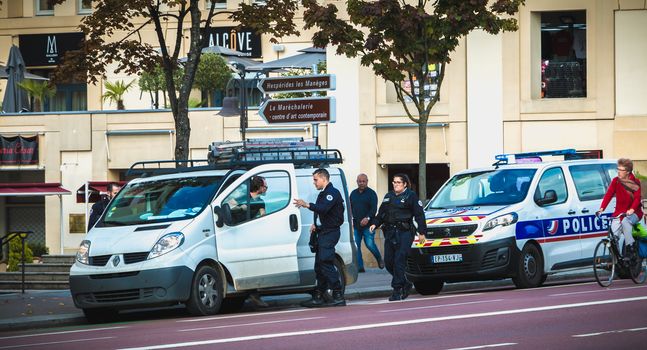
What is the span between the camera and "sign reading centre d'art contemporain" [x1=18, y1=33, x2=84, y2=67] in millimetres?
53094

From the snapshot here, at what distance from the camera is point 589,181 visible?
22344mm

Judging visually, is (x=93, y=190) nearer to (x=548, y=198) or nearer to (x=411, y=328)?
(x=548, y=198)

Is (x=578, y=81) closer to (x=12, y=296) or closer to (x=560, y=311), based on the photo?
(x=12, y=296)

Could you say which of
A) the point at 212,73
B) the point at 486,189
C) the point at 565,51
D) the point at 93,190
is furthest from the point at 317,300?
the point at 212,73

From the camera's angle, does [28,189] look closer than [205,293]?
No

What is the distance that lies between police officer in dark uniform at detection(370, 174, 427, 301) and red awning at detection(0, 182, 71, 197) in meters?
10.2

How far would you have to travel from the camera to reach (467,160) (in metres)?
35.8

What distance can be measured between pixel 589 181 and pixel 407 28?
168 inches

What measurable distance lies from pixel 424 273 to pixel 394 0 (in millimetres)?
5926

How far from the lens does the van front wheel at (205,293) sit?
1794 cm

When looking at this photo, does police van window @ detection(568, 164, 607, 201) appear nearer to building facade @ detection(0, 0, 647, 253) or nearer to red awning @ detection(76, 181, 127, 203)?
building facade @ detection(0, 0, 647, 253)

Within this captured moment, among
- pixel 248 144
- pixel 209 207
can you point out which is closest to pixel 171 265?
pixel 209 207

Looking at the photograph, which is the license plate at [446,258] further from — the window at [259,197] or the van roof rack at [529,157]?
the window at [259,197]

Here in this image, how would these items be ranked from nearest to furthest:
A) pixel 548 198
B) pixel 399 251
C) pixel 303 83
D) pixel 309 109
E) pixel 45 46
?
pixel 399 251 → pixel 548 198 → pixel 309 109 → pixel 303 83 → pixel 45 46
